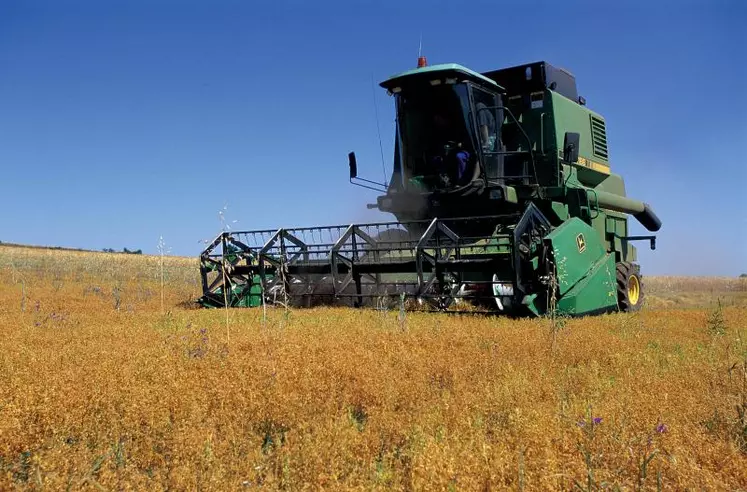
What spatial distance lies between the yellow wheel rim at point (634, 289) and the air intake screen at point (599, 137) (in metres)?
2.39

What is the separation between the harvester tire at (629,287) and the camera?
9453 mm

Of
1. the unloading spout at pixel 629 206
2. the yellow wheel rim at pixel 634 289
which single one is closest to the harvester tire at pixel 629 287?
the yellow wheel rim at pixel 634 289

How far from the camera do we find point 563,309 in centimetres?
761

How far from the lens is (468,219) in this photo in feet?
26.1

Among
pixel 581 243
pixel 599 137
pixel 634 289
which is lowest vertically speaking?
pixel 634 289

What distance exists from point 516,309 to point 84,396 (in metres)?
5.43

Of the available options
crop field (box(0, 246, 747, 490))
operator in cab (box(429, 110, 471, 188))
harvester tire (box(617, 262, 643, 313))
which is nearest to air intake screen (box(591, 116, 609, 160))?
harvester tire (box(617, 262, 643, 313))

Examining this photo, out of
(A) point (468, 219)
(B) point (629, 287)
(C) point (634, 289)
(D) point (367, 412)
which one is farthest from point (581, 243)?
(D) point (367, 412)

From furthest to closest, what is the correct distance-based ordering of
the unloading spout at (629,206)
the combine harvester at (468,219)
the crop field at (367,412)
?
the unloading spout at (629,206) → the combine harvester at (468,219) → the crop field at (367,412)

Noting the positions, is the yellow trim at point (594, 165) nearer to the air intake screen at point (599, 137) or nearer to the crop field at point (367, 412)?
the air intake screen at point (599, 137)

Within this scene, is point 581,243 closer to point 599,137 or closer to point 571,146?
point 571,146

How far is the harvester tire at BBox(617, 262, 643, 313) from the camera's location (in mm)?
9453

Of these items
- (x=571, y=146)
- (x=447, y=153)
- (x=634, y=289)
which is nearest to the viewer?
(x=571, y=146)

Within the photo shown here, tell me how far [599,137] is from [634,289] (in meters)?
2.97
